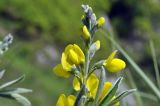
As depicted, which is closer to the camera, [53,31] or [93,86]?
[93,86]

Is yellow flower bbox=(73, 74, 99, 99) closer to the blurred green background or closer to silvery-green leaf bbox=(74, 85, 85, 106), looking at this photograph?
silvery-green leaf bbox=(74, 85, 85, 106)

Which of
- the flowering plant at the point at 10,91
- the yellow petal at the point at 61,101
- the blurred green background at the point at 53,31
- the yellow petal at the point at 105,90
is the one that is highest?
the blurred green background at the point at 53,31

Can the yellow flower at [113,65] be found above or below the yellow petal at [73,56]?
below

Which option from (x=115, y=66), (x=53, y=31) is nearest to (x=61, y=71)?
(x=115, y=66)

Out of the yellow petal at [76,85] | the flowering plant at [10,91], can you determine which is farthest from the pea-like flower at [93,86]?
the flowering plant at [10,91]

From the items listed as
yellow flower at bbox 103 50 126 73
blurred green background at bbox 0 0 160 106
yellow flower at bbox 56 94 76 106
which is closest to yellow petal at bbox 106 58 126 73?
yellow flower at bbox 103 50 126 73

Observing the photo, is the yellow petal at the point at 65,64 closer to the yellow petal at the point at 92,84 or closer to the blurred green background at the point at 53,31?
the yellow petal at the point at 92,84

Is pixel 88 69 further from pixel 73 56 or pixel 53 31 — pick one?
pixel 53 31
